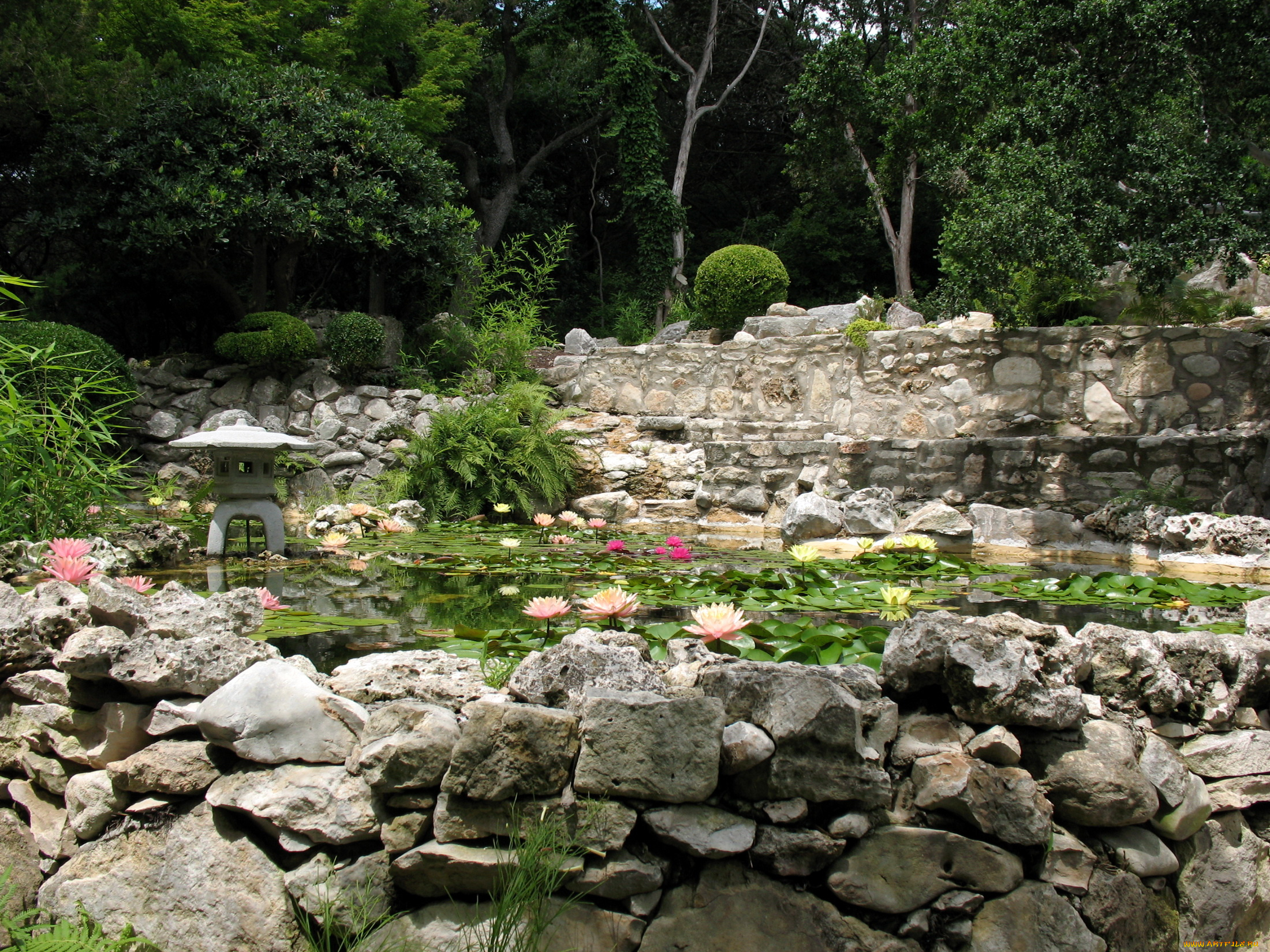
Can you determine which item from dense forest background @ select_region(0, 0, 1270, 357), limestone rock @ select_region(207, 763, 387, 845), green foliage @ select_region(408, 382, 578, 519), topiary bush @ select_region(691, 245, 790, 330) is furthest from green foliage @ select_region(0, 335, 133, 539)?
topiary bush @ select_region(691, 245, 790, 330)

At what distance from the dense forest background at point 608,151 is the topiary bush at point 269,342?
1071mm

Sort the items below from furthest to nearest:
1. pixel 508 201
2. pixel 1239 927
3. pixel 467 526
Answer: pixel 508 201
pixel 467 526
pixel 1239 927

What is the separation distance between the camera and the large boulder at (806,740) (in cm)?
149

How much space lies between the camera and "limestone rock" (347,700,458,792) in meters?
1.48

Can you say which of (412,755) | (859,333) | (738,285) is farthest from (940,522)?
(738,285)

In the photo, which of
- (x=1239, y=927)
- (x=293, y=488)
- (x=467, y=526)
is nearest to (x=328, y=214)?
(x=293, y=488)

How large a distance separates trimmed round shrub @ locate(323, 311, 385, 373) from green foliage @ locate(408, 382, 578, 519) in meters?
2.70

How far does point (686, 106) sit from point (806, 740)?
17544mm

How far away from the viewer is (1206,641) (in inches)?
73.6

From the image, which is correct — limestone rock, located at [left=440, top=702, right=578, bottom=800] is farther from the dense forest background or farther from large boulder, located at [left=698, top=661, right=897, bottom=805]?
the dense forest background

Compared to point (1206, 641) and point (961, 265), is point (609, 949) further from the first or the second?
point (961, 265)

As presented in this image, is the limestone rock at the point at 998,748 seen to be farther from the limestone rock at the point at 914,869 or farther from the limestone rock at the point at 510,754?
the limestone rock at the point at 510,754

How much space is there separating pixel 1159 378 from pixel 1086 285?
102cm

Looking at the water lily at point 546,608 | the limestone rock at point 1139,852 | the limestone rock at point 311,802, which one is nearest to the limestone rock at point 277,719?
the limestone rock at point 311,802
